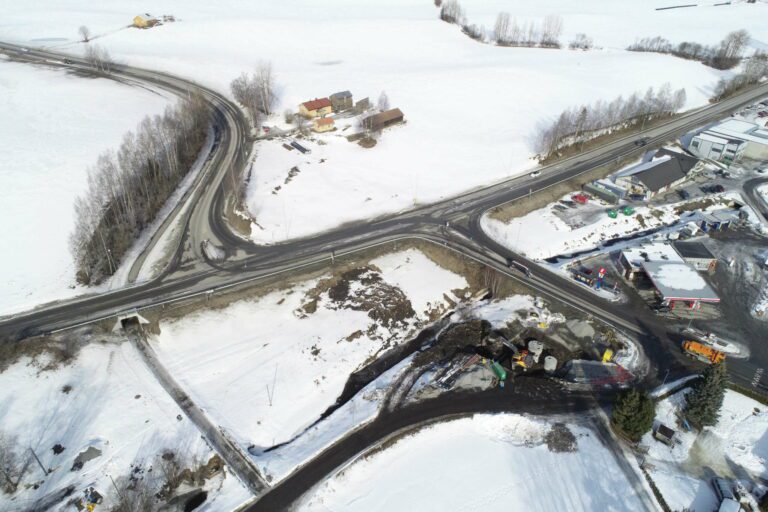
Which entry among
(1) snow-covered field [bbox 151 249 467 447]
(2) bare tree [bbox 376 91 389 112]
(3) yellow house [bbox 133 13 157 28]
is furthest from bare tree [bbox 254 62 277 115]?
(3) yellow house [bbox 133 13 157 28]

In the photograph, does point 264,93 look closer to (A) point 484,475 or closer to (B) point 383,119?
(B) point 383,119

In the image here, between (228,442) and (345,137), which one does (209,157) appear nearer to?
(345,137)

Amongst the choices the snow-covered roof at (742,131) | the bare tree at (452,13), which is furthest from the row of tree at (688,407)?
the bare tree at (452,13)

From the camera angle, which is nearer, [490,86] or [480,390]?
[480,390]

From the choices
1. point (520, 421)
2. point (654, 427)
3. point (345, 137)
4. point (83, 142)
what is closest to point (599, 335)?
point (654, 427)

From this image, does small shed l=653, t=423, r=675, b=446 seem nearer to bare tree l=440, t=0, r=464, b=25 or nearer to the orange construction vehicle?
the orange construction vehicle
